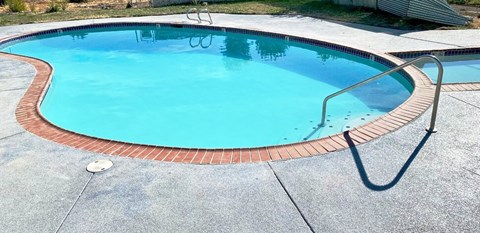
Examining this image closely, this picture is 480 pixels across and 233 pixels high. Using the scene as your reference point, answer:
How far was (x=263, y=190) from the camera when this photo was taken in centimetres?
338

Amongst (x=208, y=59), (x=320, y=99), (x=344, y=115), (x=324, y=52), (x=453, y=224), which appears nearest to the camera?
(x=453, y=224)

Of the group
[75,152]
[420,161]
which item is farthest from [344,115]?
[75,152]

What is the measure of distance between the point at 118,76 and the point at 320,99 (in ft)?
17.0

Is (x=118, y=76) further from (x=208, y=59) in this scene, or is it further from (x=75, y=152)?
(x=75, y=152)

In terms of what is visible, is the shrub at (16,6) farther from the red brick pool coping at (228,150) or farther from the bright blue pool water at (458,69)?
the bright blue pool water at (458,69)

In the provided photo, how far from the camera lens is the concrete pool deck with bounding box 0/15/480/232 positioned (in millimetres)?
2963

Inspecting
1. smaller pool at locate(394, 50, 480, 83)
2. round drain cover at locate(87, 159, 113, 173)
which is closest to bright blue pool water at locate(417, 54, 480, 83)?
smaller pool at locate(394, 50, 480, 83)

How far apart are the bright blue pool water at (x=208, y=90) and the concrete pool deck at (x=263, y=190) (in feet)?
5.77

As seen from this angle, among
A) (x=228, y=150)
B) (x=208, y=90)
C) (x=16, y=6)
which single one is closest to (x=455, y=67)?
(x=208, y=90)

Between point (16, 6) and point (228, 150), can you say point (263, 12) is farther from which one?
point (16, 6)

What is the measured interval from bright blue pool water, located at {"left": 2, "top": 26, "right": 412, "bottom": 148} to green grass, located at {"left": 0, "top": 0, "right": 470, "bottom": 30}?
358cm

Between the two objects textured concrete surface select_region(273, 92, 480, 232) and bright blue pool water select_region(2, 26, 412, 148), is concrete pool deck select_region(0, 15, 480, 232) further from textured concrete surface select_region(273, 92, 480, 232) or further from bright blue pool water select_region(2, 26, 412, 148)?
bright blue pool water select_region(2, 26, 412, 148)

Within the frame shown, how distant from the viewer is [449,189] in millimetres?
3268

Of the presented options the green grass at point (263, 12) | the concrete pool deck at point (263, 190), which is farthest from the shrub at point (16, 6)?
the concrete pool deck at point (263, 190)
